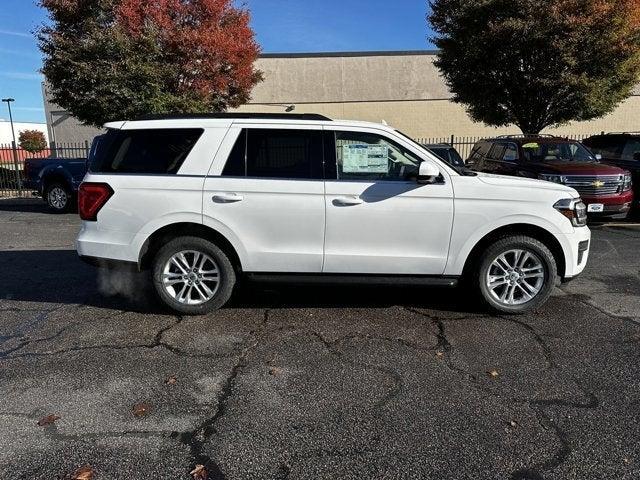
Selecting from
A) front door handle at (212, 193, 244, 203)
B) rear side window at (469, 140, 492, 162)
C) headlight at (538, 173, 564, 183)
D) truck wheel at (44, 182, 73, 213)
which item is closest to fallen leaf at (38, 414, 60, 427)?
front door handle at (212, 193, 244, 203)

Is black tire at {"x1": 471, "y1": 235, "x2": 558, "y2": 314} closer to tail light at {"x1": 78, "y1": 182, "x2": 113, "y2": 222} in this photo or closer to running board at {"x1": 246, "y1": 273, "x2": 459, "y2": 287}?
running board at {"x1": 246, "y1": 273, "x2": 459, "y2": 287}

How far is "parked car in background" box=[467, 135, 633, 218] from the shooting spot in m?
9.81

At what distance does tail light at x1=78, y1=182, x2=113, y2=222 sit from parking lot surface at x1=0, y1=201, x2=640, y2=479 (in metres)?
1.01

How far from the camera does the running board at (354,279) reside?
16.0 feet

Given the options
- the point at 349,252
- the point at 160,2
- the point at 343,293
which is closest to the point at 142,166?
the point at 349,252

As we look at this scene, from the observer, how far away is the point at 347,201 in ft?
15.5

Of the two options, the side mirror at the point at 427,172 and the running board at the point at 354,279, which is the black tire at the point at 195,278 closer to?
the running board at the point at 354,279

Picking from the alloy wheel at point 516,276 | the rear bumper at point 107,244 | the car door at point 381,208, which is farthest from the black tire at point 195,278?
the alloy wheel at point 516,276

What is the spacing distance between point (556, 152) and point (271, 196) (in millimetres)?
8470

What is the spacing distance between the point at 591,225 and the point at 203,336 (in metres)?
9.16

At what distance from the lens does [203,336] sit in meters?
4.53

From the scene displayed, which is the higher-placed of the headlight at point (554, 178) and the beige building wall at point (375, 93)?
the beige building wall at point (375, 93)

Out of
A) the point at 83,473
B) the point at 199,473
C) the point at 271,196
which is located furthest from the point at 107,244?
the point at 199,473

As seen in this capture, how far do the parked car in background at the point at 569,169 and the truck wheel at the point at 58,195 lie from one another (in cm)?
1040
